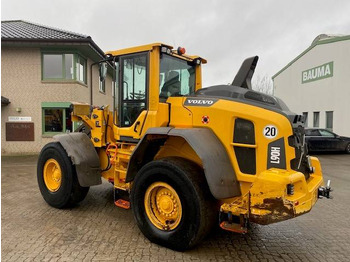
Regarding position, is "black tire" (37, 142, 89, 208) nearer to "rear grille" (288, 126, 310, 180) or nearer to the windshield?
the windshield

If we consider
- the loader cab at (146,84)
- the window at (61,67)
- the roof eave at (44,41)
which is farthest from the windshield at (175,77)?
the window at (61,67)

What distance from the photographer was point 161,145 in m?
4.41

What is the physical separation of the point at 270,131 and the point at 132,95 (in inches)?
A: 90.0

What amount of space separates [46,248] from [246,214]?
8.31ft

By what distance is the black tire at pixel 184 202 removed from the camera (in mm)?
3529

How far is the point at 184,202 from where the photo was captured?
11.9ft

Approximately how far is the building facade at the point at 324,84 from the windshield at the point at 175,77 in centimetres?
1408

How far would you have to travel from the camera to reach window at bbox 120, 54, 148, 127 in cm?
462

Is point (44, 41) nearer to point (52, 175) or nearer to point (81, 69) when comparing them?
point (81, 69)

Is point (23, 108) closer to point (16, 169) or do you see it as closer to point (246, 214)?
point (16, 169)

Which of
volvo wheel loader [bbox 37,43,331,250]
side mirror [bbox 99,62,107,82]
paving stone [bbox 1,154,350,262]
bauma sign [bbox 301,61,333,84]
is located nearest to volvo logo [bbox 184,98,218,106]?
volvo wheel loader [bbox 37,43,331,250]

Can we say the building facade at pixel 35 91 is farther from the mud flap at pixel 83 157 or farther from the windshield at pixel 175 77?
the windshield at pixel 175 77

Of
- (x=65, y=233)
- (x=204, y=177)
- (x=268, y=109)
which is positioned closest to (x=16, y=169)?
(x=65, y=233)

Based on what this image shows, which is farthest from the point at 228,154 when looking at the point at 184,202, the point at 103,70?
the point at 103,70
